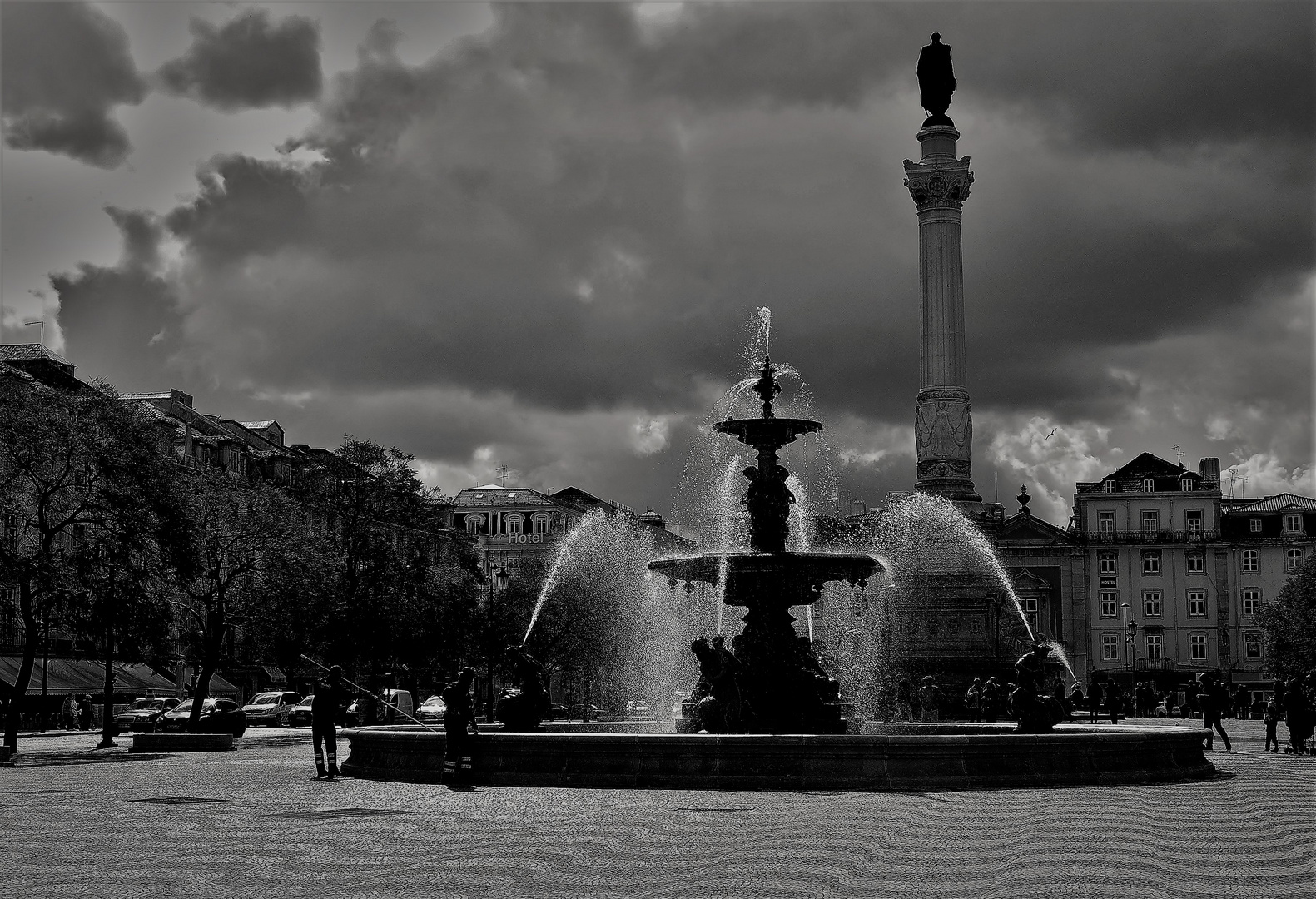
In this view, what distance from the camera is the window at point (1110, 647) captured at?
3684 inches

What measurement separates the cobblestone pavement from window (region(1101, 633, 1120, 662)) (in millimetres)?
77963

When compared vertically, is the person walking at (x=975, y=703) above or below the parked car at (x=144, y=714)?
above

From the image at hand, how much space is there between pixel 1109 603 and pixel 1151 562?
339cm

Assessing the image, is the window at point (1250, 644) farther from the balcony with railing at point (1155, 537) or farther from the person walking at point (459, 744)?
the person walking at point (459, 744)

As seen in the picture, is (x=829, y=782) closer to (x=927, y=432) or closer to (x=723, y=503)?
(x=723, y=503)

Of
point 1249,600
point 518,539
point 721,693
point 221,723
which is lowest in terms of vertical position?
point 221,723

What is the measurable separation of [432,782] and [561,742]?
1.78 meters

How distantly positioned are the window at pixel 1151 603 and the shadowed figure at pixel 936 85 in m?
49.9

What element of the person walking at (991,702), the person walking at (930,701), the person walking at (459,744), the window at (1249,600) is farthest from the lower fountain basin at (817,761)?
the window at (1249,600)

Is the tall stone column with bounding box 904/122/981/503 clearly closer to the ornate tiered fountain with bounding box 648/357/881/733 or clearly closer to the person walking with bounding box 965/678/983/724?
the person walking with bounding box 965/678/983/724

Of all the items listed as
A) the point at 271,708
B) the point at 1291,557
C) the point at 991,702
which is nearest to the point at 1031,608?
the point at 1291,557

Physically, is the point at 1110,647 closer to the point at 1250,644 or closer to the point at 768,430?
the point at 1250,644

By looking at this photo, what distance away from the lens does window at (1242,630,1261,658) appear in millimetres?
92369

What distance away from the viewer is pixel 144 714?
51.2m
